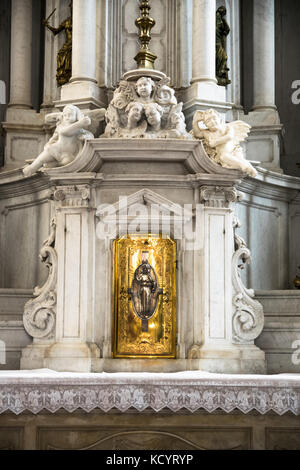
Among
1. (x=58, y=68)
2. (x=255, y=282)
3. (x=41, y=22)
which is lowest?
(x=255, y=282)

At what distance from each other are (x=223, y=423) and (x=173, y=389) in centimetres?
84

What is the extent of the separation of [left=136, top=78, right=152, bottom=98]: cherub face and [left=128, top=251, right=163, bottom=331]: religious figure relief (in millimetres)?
2032

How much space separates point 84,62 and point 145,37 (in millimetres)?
913

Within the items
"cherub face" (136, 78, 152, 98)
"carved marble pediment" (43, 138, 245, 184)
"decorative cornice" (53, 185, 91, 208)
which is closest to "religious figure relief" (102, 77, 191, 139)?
"cherub face" (136, 78, 152, 98)

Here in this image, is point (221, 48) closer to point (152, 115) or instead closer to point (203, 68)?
point (203, 68)

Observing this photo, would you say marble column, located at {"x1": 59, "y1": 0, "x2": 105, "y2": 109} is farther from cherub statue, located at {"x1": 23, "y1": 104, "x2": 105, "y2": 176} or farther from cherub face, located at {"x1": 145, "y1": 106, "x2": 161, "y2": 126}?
cherub face, located at {"x1": 145, "y1": 106, "x2": 161, "y2": 126}

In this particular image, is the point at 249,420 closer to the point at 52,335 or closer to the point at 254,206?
the point at 52,335

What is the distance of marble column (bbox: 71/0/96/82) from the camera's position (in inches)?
446

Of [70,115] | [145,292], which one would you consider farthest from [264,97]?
[145,292]

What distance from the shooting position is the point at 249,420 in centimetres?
900

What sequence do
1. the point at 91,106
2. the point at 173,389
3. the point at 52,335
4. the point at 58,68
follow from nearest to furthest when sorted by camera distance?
the point at 173,389, the point at 52,335, the point at 91,106, the point at 58,68

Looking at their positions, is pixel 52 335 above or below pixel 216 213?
below

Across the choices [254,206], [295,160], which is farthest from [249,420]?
[295,160]

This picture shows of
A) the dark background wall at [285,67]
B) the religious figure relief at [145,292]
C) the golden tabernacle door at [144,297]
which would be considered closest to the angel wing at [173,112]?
the golden tabernacle door at [144,297]
